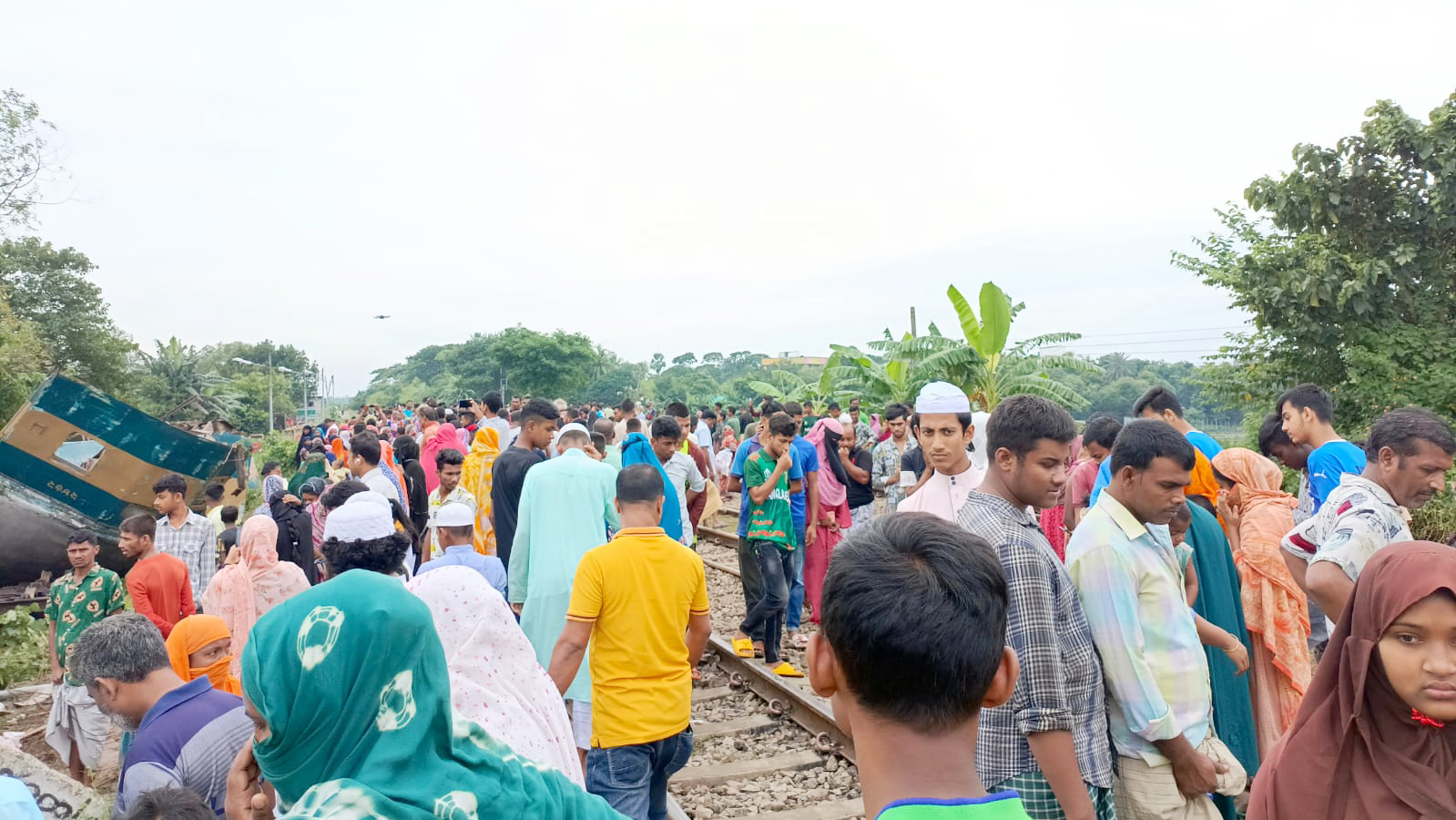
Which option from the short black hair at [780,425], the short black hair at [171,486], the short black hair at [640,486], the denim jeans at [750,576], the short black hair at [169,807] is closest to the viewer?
the short black hair at [169,807]

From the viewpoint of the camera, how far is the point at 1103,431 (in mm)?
5270

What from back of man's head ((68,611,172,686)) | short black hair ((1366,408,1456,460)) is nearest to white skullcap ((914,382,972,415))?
short black hair ((1366,408,1456,460))

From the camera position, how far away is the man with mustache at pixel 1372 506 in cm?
307

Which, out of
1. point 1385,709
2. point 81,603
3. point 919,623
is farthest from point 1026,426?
point 81,603

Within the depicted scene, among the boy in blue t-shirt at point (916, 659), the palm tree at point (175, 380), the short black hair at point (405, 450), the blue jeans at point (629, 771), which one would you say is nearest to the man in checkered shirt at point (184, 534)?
the short black hair at point (405, 450)

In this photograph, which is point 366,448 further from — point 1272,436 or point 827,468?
point 1272,436

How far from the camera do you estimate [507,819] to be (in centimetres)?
168

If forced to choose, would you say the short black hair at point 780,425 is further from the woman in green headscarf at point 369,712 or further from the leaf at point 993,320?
the leaf at point 993,320

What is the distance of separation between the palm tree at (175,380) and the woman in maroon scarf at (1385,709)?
1530 inches

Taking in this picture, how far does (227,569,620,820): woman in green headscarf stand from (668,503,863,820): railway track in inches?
131

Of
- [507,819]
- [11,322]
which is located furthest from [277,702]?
[11,322]

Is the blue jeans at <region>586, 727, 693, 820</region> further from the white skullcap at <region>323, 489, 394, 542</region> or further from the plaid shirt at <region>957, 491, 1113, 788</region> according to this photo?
the plaid shirt at <region>957, 491, 1113, 788</region>

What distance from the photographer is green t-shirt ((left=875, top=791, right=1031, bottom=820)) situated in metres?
1.29

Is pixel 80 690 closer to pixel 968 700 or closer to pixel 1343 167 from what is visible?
pixel 968 700
